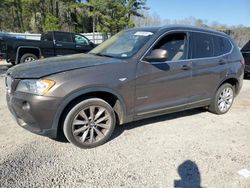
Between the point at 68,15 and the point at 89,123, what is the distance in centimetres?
3468

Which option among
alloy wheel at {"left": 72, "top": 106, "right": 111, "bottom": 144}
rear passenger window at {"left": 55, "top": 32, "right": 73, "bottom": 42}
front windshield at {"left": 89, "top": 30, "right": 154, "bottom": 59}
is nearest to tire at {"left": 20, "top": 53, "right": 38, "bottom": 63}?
rear passenger window at {"left": 55, "top": 32, "right": 73, "bottom": 42}

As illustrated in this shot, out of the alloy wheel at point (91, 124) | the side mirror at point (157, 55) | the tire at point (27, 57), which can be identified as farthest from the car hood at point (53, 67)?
the tire at point (27, 57)

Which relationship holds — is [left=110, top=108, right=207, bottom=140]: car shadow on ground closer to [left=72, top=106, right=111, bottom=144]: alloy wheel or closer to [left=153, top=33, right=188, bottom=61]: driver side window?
[left=72, top=106, right=111, bottom=144]: alloy wheel

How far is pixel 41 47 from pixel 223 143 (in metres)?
8.93

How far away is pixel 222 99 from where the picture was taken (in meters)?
5.55

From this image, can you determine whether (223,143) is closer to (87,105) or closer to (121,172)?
(121,172)

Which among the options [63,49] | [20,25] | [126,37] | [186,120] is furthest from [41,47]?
[20,25]

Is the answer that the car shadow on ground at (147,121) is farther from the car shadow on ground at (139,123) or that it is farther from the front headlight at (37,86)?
the front headlight at (37,86)

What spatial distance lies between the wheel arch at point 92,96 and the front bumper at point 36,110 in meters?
0.08

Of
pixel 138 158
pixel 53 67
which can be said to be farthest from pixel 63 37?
pixel 138 158

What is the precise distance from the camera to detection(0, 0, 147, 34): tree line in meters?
30.9

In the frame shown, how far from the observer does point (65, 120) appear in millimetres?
3584

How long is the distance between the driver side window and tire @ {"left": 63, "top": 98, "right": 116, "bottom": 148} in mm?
1434

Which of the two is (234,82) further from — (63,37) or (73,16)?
(73,16)
